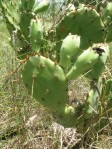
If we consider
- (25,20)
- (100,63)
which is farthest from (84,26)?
(25,20)

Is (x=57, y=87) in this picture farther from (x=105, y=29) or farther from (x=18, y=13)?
(x=18, y=13)

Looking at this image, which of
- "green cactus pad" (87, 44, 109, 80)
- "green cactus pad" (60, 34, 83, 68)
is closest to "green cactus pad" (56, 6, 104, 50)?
"green cactus pad" (87, 44, 109, 80)

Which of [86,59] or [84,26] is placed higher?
[84,26]

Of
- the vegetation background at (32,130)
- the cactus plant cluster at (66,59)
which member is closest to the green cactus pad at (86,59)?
the cactus plant cluster at (66,59)

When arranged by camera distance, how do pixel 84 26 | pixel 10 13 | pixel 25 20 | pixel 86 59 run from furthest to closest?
1. pixel 10 13
2. pixel 25 20
3. pixel 84 26
4. pixel 86 59

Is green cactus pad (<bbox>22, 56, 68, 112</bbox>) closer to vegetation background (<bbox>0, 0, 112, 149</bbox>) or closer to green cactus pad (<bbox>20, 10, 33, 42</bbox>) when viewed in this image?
vegetation background (<bbox>0, 0, 112, 149</bbox>)

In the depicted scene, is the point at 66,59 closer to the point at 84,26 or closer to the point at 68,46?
the point at 68,46

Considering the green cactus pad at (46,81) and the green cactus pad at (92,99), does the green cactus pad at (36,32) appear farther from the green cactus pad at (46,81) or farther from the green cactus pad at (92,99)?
the green cactus pad at (92,99)
